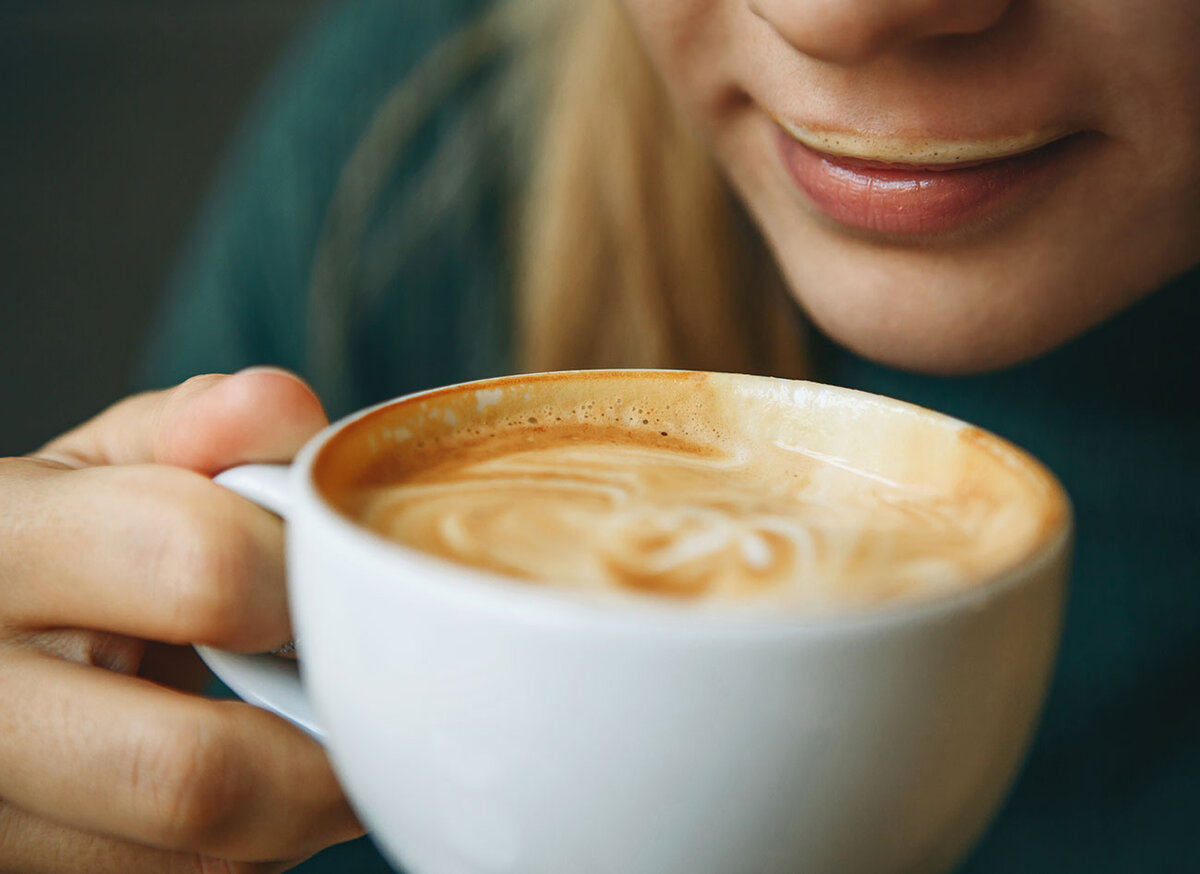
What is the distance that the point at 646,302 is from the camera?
1.03 m

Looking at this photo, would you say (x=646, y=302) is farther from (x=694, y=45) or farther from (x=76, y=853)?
(x=76, y=853)

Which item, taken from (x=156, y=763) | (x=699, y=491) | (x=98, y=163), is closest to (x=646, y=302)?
(x=699, y=491)

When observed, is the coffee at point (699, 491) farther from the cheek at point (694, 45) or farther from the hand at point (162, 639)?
the cheek at point (694, 45)

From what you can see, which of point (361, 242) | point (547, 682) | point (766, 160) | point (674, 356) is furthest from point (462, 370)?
point (547, 682)

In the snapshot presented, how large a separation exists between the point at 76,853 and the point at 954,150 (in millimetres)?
639

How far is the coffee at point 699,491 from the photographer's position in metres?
0.37

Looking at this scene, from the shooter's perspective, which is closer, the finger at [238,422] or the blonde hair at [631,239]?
the finger at [238,422]

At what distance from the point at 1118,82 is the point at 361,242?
895 millimetres

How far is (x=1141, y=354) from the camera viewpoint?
2.84 feet

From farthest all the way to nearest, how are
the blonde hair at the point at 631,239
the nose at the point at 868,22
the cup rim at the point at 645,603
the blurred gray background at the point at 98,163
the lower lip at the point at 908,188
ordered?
the blurred gray background at the point at 98,163
the blonde hair at the point at 631,239
the lower lip at the point at 908,188
the nose at the point at 868,22
the cup rim at the point at 645,603

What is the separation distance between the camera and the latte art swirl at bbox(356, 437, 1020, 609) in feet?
1.19

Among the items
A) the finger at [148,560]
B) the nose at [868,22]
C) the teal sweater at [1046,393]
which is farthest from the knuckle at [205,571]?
the teal sweater at [1046,393]

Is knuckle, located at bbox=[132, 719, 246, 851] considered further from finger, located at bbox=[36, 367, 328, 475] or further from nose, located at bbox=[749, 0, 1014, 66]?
nose, located at bbox=[749, 0, 1014, 66]

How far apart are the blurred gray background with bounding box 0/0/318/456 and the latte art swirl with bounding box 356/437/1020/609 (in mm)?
1420
